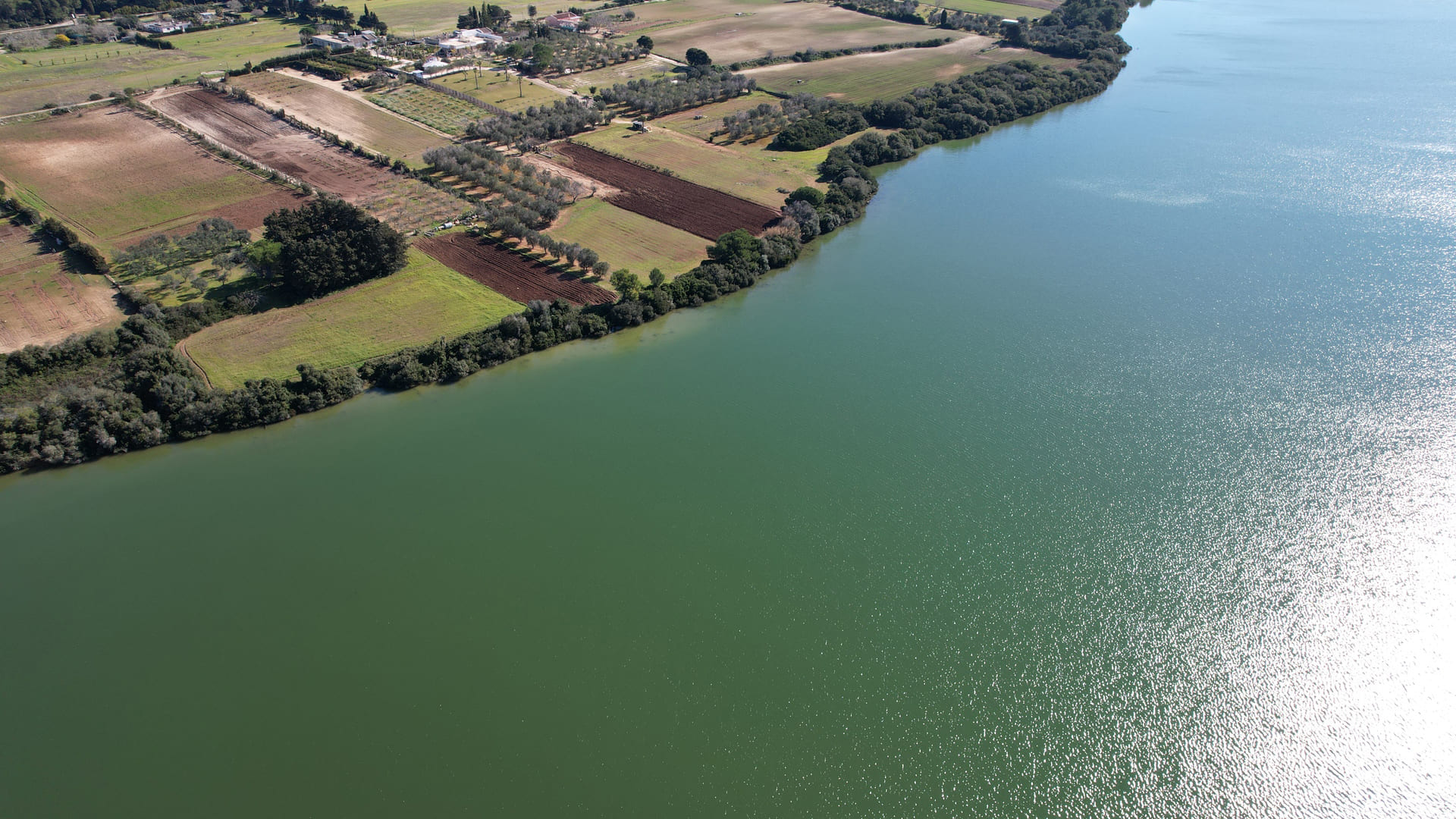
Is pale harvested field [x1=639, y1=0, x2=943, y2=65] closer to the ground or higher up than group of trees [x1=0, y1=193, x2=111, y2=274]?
higher up

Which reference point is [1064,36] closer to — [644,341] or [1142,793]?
[644,341]

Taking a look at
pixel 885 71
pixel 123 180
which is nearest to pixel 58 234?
pixel 123 180

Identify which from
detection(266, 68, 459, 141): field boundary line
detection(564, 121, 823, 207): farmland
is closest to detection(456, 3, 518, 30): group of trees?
detection(266, 68, 459, 141): field boundary line

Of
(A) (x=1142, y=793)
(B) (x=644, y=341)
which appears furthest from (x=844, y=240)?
(A) (x=1142, y=793)

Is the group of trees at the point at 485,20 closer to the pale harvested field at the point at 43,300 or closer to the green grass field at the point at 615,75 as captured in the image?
the green grass field at the point at 615,75

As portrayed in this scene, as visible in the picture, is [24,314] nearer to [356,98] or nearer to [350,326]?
[350,326]

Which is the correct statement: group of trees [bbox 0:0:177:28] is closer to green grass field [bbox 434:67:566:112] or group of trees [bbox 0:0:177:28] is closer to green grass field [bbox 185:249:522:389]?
green grass field [bbox 434:67:566:112]
